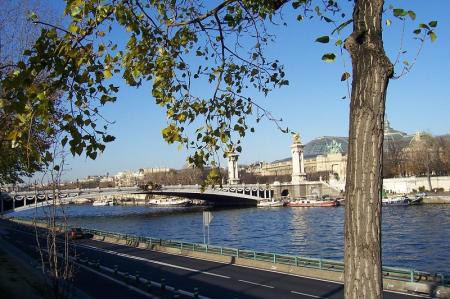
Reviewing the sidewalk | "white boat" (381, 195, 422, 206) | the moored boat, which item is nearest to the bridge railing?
the sidewalk

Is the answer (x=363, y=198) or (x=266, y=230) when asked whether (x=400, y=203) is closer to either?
(x=266, y=230)

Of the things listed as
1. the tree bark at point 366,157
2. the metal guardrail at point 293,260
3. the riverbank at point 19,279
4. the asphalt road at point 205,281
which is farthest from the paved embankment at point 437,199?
the tree bark at point 366,157

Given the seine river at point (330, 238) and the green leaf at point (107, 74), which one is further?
the seine river at point (330, 238)

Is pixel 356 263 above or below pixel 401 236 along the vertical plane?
above

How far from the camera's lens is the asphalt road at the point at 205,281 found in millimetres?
17266

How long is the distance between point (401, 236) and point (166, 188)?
46.5 metres

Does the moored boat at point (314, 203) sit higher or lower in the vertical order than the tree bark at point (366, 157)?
lower

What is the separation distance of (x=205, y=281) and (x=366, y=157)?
16968mm

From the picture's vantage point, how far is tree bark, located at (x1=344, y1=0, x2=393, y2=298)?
12.1 ft

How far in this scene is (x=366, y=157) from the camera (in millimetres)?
3732

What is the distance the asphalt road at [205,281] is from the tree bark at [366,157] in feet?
43.6

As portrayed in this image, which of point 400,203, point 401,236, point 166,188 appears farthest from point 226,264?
point 400,203

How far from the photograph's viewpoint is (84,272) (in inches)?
910

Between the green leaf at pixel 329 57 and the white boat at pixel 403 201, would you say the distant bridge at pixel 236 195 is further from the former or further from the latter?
the green leaf at pixel 329 57
